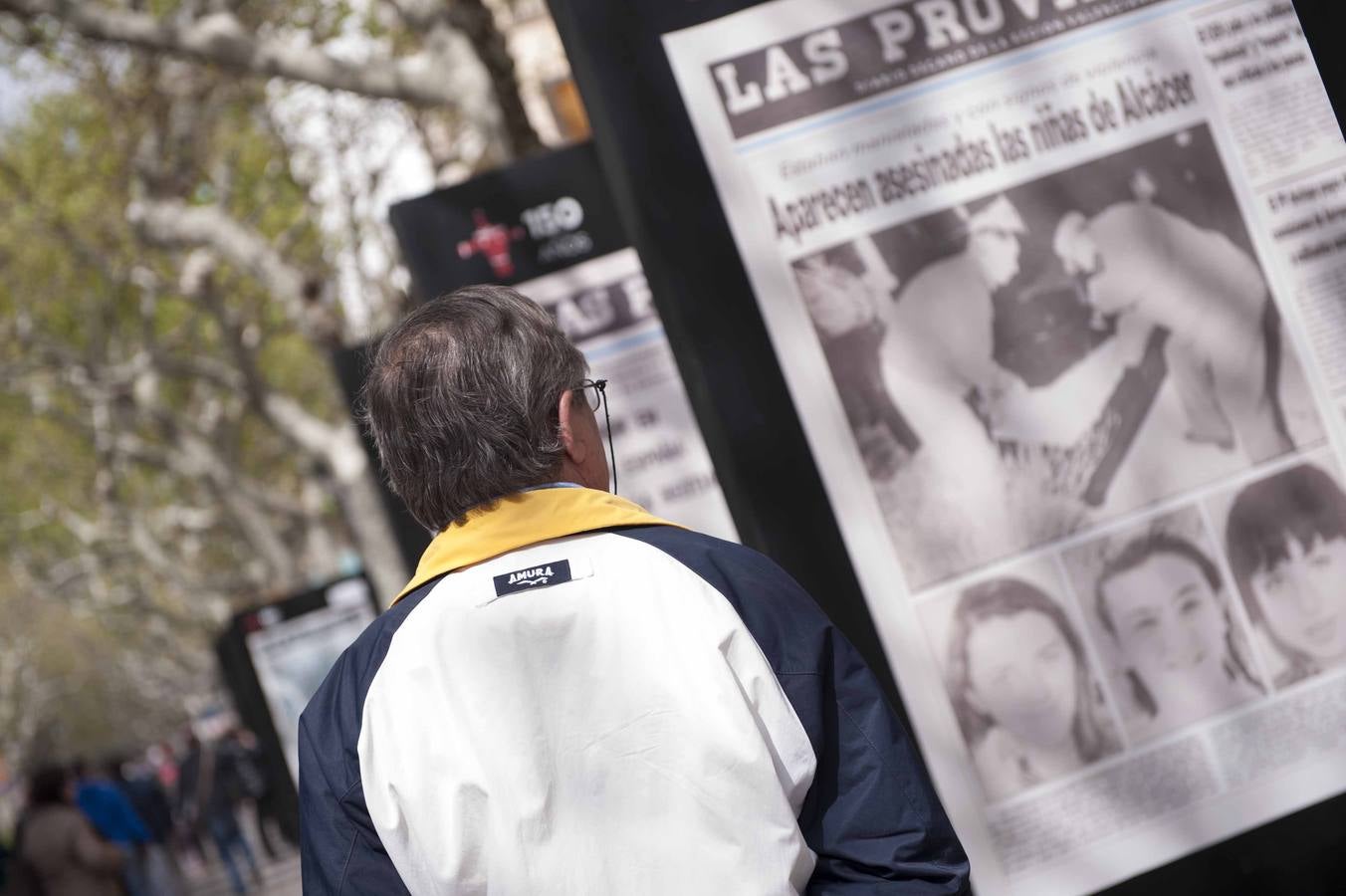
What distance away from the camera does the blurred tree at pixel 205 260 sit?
324 inches

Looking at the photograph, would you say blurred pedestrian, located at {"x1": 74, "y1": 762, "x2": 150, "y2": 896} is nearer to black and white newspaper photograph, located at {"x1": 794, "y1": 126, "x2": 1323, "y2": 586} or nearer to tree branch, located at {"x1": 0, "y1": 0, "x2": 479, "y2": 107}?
tree branch, located at {"x1": 0, "y1": 0, "x2": 479, "y2": 107}

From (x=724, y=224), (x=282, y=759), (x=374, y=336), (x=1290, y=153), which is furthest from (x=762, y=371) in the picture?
(x=282, y=759)

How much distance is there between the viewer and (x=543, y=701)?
2100 mm

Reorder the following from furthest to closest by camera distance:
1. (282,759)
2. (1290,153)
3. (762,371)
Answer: (282,759), (1290,153), (762,371)

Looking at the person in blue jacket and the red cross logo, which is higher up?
the red cross logo

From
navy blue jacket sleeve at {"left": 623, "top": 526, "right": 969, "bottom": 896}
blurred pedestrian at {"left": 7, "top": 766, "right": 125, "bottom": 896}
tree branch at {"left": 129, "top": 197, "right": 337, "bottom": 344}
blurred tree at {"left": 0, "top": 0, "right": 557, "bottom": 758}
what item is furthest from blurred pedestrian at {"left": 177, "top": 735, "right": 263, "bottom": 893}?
navy blue jacket sleeve at {"left": 623, "top": 526, "right": 969, "bottom": 896}

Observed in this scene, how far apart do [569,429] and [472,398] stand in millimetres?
130

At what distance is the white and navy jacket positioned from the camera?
2.03 m

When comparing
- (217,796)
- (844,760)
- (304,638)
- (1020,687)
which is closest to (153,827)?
(217,796)

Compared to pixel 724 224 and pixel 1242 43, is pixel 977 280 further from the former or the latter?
pixel 1242 43

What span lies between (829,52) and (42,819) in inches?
290

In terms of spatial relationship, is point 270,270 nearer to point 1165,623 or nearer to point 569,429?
point 1165,623

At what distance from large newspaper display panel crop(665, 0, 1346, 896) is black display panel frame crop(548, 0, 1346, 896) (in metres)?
0.04

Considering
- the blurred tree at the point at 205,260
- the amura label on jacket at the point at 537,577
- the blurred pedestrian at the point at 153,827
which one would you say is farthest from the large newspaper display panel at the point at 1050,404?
the blurred pedestrian at the point at 153,827
